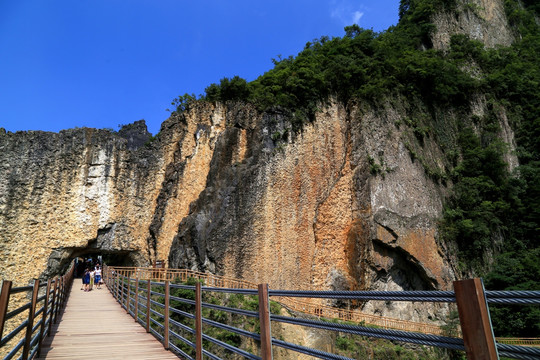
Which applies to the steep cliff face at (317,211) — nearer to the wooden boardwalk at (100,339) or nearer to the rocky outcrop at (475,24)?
the wooden boardwalk at (100,339)

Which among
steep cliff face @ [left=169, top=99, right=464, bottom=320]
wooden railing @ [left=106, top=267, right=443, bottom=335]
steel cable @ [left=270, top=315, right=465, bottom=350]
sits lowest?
wooden railing @ [left=106, top=267, right=443, bottom=335]

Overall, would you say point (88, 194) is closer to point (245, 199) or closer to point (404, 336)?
point (245, 199)

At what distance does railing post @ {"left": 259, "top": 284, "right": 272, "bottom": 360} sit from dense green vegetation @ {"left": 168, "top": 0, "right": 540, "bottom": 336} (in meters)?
17.3

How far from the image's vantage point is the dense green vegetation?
21.2 m

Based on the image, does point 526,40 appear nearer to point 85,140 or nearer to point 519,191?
point 519,191

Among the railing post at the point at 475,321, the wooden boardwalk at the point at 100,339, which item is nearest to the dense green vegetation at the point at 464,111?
the wooden boardwalk at the point at 100,339

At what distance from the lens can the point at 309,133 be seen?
70.8ft

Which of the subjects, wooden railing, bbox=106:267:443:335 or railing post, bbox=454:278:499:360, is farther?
wooden railing, bbox=106:267:443:335

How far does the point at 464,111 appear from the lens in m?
28.5

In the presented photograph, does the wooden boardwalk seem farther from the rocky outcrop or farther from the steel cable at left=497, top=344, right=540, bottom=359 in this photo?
the rocky outcrop

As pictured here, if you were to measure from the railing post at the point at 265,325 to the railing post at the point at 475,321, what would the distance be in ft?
6.78

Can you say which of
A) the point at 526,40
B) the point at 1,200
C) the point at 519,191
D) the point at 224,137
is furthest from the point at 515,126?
the point at 1,200

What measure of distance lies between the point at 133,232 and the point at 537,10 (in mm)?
52308

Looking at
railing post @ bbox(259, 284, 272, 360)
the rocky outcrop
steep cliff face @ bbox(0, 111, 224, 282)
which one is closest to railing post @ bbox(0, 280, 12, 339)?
railing post @ bbox(259, 284, 272, 360)
